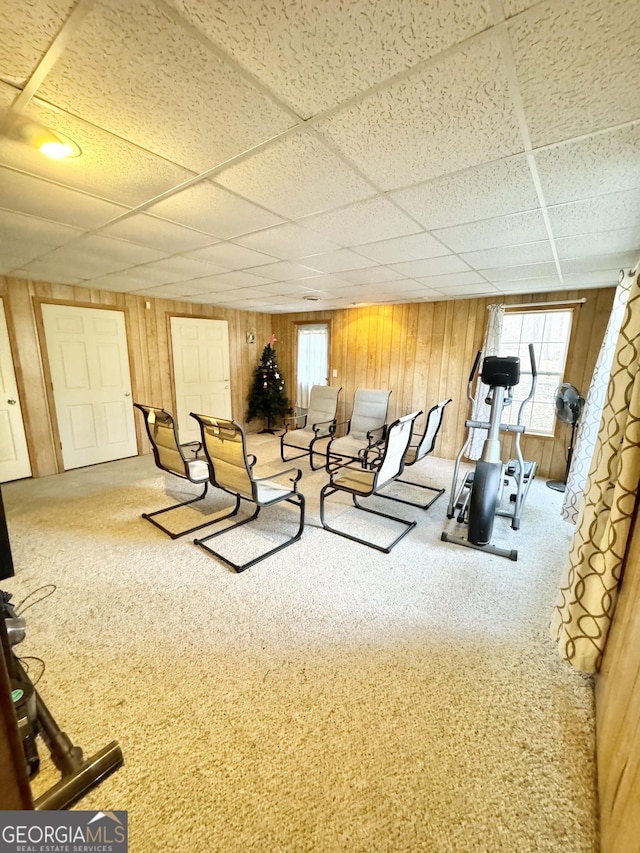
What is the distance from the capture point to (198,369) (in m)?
5.54

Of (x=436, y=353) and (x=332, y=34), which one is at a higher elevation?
(x=332, y=34)

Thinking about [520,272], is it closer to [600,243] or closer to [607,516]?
[600,243]

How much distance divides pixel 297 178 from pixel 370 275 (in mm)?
1882

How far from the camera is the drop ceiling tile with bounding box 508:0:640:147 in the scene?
0.78m

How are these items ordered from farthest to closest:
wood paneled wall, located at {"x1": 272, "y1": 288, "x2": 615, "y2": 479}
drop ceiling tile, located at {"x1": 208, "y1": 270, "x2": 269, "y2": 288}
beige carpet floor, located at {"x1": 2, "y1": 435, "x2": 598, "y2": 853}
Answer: wood paneled wall, located at {"x1": 272, "y1": 288, "x2": 615, "y2": 479}
drop ceiling tile, located at {"x1": 208, "y1": 270, "x2": 269, "y2": 288}
beige carpet floor, located at {"x1": 2, "y1": 435, "x2": 598, "y2": 853}

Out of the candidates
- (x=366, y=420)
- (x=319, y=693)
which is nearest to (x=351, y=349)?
(x=366, y=420)

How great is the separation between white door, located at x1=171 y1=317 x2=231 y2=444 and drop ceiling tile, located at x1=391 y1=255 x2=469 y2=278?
3.56 m

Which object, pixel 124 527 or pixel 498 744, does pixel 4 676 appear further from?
pixel 124 527

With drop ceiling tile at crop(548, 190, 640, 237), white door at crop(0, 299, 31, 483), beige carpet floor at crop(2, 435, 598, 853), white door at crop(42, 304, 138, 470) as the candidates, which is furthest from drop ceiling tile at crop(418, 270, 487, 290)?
white door at crop(0, 299, 31, 483)

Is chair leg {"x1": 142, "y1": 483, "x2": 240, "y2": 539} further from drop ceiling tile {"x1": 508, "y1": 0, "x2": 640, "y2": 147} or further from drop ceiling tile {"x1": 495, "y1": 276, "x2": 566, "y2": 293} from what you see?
drop ceiling tile {"x1": 495, "y1": 276, "x2": 566, "y2": 293}

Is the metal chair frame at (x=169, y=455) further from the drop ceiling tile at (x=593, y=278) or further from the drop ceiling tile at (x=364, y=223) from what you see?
the drop ceiling tile at (x=593, y=278)

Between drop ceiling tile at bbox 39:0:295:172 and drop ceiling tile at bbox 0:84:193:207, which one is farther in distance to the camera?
drop ceiling tile at bbox 0:84:193:207

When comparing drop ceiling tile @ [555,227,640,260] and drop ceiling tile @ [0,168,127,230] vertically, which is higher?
drop ceiling tile @ [555,227,640,260]

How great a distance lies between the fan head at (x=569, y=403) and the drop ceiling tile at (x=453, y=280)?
1.38 metres
